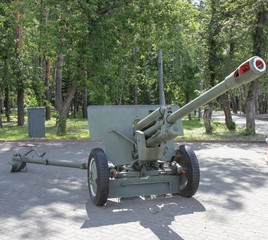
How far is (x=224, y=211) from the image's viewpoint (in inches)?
223

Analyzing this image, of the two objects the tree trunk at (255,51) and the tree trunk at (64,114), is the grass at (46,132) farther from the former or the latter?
the tree trunk at (255,51)

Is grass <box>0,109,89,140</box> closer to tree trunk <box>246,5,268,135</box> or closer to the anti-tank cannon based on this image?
tree trunk <box>246,5,268,135</box>

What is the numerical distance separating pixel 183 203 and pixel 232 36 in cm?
1283

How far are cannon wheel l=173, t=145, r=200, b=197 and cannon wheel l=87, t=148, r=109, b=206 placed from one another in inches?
56.4

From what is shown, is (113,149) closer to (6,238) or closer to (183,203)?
(183,203)

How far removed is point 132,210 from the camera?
5.76 metres

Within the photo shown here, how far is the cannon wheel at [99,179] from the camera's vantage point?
5.65m

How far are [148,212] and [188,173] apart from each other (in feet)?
3.38

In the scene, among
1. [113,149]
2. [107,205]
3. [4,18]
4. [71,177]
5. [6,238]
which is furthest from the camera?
[4,18]

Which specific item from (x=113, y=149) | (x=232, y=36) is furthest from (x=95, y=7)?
(x=113, y=149)

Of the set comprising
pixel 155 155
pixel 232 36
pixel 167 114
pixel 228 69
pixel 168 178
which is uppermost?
pixel 232 36

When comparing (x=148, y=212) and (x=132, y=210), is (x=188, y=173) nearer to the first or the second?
(x=148, y=212)

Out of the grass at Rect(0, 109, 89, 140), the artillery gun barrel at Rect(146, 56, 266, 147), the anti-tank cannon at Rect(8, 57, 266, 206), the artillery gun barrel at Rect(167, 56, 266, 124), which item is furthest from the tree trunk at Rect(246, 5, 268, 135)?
the artillery gun barrel at Rect(167, 56, 266, 124)

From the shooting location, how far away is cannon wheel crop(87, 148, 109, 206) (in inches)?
222
